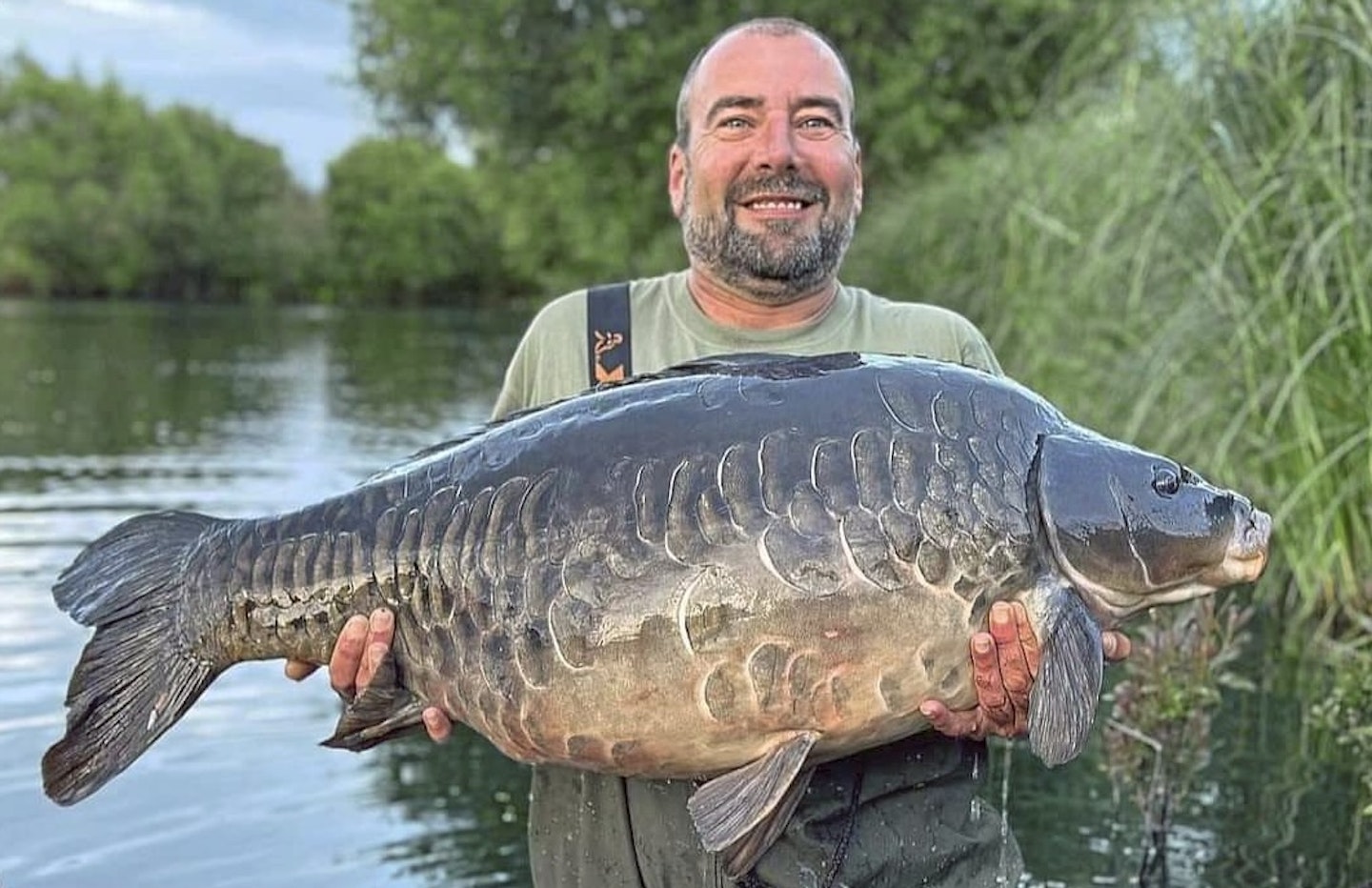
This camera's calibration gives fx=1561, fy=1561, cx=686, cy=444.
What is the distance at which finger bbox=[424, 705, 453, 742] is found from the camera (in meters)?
2.96

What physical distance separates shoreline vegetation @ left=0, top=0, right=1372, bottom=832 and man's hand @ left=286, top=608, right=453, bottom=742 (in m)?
2.62

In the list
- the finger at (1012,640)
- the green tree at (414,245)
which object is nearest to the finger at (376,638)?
the finger at (1012,640)

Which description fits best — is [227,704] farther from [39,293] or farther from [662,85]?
[39,293]

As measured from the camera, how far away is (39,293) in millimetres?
69875

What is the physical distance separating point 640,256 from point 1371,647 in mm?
17860

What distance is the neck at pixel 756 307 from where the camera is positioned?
3.52 meters

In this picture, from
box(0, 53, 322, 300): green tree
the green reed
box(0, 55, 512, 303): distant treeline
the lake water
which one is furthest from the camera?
box(0, 55, 512, 303): distant treeline

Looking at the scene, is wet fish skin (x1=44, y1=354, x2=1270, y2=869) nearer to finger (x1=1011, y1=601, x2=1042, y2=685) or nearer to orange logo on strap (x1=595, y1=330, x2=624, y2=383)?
finger (x1=1011, y1=601, x2=1042, y2=685)

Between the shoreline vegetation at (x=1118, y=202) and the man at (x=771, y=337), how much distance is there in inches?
68.7

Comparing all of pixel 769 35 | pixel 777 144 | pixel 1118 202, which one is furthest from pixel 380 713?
pixel 1118 202

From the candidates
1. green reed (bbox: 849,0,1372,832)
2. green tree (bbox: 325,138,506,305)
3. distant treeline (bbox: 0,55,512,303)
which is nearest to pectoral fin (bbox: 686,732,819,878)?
green reed (bbox: 849,0,1372,832)

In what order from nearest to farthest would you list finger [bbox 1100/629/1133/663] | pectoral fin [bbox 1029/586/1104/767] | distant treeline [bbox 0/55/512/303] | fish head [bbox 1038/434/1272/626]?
1. pectoral fin [bbox 1029/586/1104/767]
2. fish head [bbox 1038/434/1272/626]
3. finger [bbox 1100/629/1133/663]
4. distant treeline [bbox 0/55/512/303]

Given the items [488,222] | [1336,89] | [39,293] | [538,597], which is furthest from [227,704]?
[488,222]

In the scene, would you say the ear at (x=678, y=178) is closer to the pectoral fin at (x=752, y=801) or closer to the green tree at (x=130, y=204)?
the pectoral fin at (x=752, y=801)
